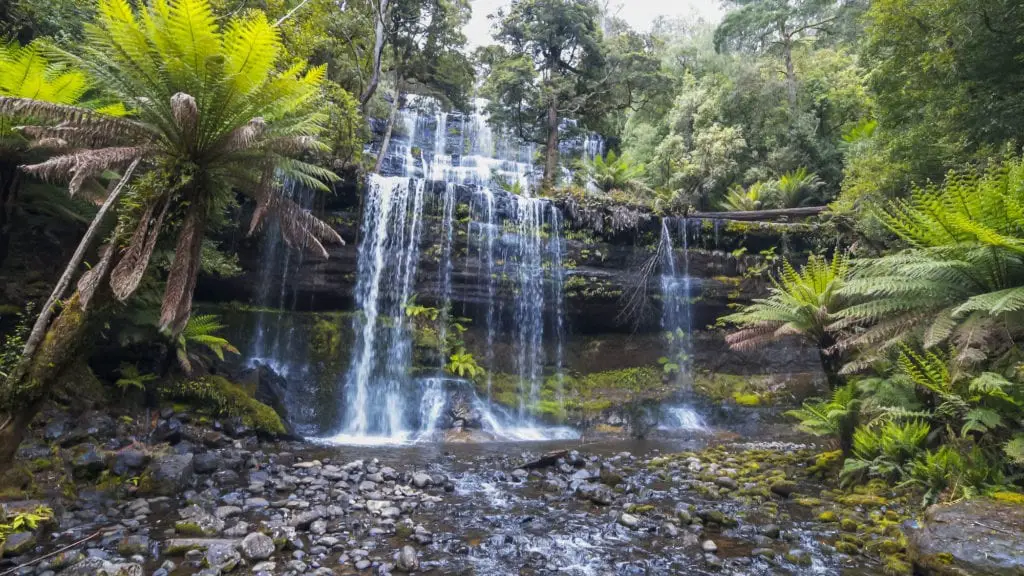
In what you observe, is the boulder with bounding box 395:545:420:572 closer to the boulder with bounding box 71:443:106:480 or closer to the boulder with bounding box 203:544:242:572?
the boulder with bounding box 203:544:242:572

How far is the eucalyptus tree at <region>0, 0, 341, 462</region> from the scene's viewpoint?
175 inches

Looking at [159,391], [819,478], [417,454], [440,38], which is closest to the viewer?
[819,478]

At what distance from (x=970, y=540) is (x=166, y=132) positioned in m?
7.12

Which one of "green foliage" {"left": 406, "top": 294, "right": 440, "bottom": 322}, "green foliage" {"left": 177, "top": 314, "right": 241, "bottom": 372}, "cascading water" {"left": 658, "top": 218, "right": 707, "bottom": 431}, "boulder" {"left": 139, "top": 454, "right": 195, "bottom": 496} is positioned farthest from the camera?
"cascading water" {"left": 658, "top": 218, "right": 707, "bottom": 431}

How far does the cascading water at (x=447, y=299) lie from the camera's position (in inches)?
455

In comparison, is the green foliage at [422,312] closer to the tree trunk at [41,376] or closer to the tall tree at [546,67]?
the tall tree at [546,67]

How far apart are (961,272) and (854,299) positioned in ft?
4.50

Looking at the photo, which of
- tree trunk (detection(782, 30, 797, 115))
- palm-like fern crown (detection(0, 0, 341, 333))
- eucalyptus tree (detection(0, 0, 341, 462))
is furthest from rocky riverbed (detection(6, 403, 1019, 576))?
tree trunk (detection(782, 30, 797, 115))

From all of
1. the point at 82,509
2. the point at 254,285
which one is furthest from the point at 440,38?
the point at 82,509

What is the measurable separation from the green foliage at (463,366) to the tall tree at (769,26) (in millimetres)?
14113

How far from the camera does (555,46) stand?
1667 cm

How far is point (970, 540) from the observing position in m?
3.33

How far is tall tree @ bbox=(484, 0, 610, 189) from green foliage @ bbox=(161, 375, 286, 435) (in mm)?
10681

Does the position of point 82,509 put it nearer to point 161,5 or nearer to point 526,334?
point 161,5
